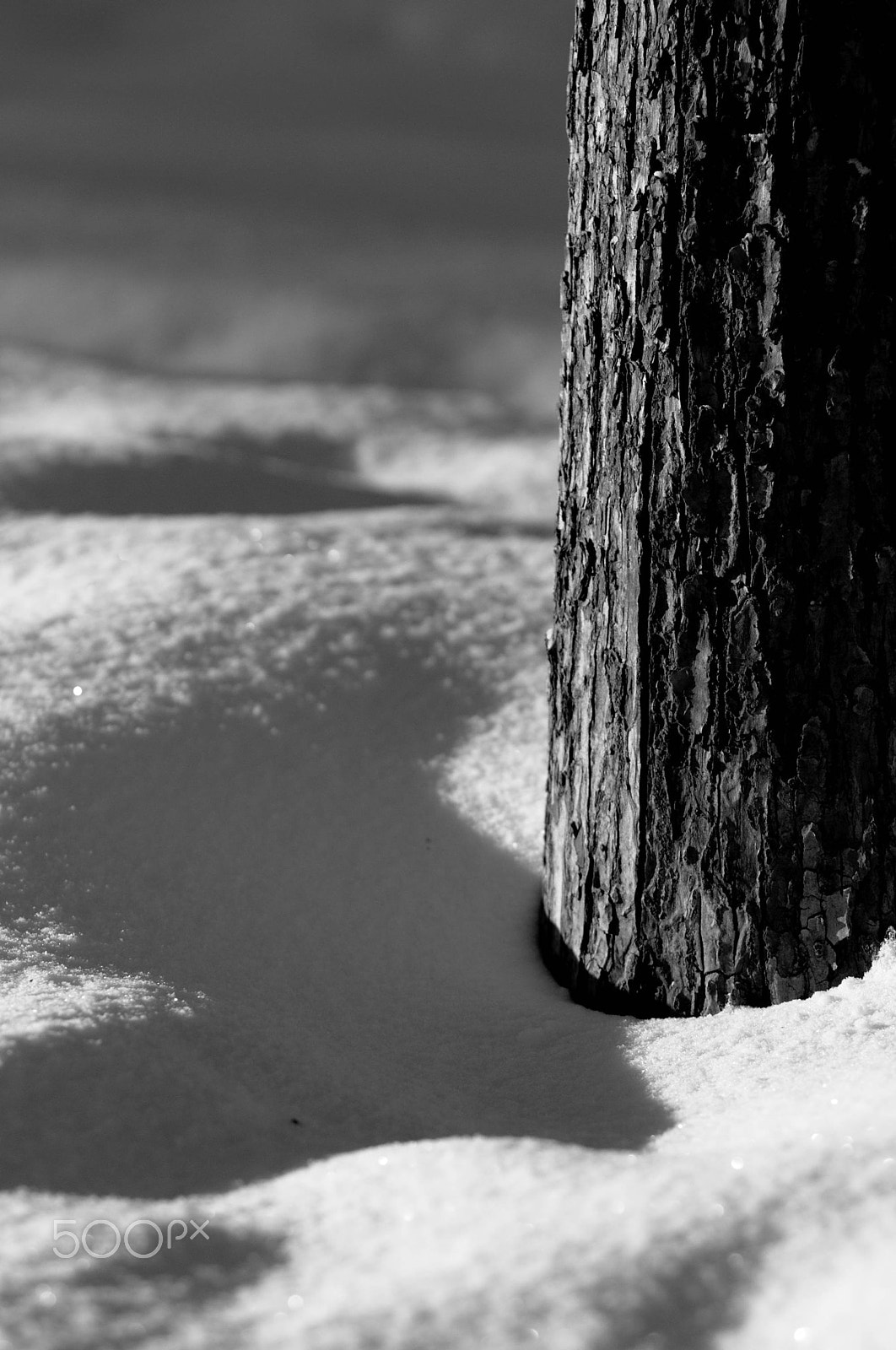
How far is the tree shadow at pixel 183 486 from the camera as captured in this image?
2898 mm

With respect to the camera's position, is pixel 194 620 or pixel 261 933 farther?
pixel 194 620

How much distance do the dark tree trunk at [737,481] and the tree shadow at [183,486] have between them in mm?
1927

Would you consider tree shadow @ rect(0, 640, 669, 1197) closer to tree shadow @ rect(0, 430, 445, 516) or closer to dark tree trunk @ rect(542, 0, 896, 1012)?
dark tree trunk @ rect(542, 0, 896, 1012)

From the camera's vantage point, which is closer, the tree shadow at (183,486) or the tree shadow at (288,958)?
the tree shadow at (288,958)

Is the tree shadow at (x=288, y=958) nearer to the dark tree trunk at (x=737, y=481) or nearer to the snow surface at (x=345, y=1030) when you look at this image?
the snow surface at (x=345, y=1030)

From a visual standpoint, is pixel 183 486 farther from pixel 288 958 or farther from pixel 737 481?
pixel 737 481

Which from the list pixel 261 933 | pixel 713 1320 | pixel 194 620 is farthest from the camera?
pixel 194 620

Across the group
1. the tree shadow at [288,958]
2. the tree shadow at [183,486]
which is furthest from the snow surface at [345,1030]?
the tree shadow at [183,486]

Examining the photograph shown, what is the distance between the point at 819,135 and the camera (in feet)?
3.55

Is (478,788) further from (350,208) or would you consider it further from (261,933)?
(350,208)

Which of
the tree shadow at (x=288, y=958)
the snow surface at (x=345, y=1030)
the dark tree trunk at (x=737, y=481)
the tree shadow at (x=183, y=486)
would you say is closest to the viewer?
the snow surface at (x=345, y=1030)

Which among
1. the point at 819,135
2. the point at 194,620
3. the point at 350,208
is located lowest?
the point at 194,620

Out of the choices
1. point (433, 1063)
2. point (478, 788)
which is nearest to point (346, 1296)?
point (433, 1063)

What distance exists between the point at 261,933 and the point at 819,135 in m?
1.04
